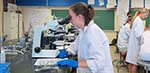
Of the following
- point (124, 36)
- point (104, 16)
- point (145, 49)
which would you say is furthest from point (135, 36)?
point (104, 16)

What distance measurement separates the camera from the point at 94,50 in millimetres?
1877

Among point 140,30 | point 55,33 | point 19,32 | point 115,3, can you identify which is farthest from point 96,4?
point 140,30

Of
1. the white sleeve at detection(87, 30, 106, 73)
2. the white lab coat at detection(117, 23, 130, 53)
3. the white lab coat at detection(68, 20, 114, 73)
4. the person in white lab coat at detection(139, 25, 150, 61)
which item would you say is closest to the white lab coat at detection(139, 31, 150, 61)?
the person in white lab coat at detection(139, 25, 150, 61)

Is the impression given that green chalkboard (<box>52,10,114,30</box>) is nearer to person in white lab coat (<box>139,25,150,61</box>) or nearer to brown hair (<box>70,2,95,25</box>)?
person in white lab coat (<box>139,25,150,61</box>)

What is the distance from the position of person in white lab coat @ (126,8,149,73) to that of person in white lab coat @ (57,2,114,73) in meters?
2.11

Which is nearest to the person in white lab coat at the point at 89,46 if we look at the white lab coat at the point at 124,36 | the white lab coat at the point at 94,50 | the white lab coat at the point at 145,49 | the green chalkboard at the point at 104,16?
the white lab coat at the point at 94,50

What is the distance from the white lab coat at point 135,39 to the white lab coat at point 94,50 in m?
2.11

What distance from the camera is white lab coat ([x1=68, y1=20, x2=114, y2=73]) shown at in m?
1.87

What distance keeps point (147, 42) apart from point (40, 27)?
1.77m

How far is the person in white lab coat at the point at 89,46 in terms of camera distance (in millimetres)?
1879

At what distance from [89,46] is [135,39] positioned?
2340 millimetres

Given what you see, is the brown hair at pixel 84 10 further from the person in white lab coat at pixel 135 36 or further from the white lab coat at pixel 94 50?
the person in white lab coat at pixel 135 36

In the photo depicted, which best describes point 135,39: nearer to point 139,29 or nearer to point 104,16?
point 139,29

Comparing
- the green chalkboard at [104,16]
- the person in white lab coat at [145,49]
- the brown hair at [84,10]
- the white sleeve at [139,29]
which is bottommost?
the person in white lab coat at [145,49]
